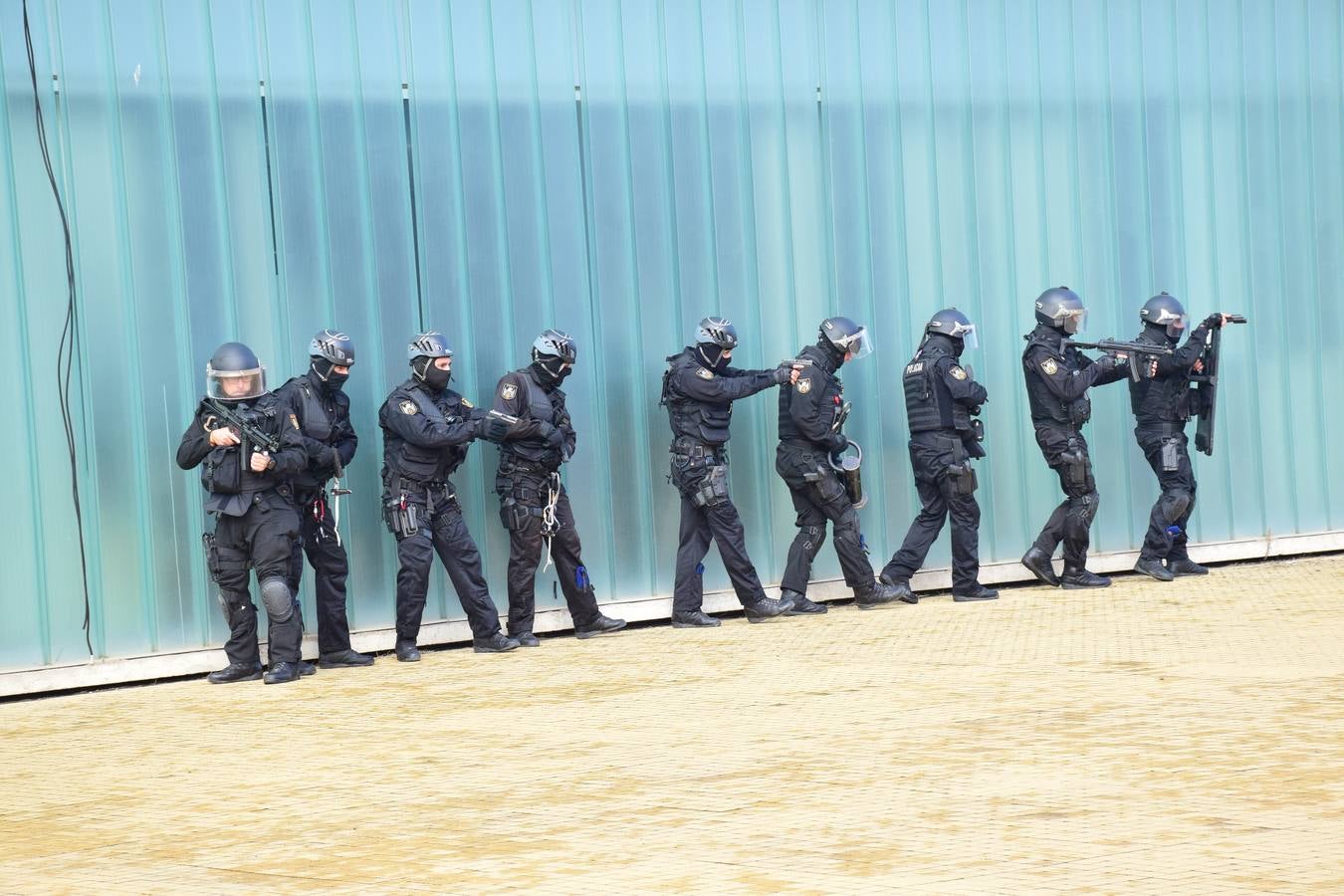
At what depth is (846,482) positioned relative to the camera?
34.7ft

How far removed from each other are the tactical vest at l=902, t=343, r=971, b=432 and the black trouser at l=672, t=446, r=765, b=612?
1415 mm

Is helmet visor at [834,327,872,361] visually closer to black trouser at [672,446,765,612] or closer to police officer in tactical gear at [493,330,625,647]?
black trouser at [672,446,765,612]

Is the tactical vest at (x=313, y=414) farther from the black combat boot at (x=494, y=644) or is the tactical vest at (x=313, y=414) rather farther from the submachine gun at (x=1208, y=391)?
the submachine gun at (x=1208, y=391)

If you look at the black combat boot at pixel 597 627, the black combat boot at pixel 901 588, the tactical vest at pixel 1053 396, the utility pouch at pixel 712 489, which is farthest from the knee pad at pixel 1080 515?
the black combat boot at pixel 597 627

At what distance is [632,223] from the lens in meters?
10.4

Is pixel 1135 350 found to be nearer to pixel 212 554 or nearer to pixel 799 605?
pixel 799 605

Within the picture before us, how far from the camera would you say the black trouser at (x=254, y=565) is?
8.73 m

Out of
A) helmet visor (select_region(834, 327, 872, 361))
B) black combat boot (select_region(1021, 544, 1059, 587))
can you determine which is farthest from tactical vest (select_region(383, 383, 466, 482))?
black combat boot (select_region(1021, 544, 1059, 587))

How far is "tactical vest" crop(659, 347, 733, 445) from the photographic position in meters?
10.0

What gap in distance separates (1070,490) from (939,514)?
882 millimetres

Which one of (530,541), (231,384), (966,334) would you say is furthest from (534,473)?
(966,334)

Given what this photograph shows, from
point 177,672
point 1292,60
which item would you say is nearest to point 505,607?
point 177,672

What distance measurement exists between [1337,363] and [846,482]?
438cm

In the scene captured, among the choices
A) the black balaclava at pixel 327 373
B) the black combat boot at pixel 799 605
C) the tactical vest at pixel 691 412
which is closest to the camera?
the black balaclava at pixel 327 373
